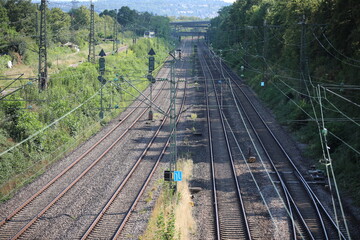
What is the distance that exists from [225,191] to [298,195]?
10.5 ft

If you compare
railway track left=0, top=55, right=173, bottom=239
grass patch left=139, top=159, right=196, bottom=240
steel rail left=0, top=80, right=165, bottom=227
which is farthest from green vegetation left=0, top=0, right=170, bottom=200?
grass patch left=139, top=159, right=196, bottom=240

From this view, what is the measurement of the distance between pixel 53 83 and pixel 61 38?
39303mm

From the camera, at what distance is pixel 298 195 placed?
19953mm

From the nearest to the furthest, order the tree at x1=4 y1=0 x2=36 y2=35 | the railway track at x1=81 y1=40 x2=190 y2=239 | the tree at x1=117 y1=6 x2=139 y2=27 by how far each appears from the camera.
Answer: the railway track at x1=81 y1=40 x2=190 y2=239
the tree at x1=4 y1=0 x2=36 y2=35
the tree at x1=117 y1=6 x2=139 y2=27

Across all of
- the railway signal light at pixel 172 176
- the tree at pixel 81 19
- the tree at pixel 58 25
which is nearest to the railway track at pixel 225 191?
the railway signal light at pixel 172 176

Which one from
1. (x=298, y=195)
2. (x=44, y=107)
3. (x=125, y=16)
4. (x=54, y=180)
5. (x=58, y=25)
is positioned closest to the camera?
(x=298, y=195)

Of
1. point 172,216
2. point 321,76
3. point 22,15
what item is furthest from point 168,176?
point 22,15

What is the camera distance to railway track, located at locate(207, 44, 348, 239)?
16391 mm

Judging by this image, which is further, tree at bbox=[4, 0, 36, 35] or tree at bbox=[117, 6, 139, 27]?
tree at bbox=[117, 6, 139, 27]

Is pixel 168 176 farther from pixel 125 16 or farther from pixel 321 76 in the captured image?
pixel 125 16

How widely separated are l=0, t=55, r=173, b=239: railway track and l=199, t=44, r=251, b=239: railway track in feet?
20.7

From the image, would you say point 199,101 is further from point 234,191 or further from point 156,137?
point 234,191

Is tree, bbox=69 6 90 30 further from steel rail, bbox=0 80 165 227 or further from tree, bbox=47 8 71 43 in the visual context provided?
steel rail, bbox=0 80 165 227

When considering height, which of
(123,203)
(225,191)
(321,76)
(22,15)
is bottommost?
(123,203)
